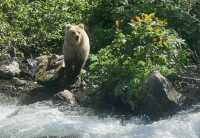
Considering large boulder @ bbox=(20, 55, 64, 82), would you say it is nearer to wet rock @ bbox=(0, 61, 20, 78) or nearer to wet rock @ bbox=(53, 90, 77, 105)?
wet rock @ bbox=(0, 61, 20, 78)

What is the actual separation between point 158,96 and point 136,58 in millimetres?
1222

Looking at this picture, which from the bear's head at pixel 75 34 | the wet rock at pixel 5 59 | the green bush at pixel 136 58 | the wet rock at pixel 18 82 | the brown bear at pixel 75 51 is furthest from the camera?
the wet rock at pixel 5 59

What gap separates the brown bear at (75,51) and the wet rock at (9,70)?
1.22 m

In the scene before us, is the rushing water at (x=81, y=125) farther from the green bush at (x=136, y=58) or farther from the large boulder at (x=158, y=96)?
the green bush at (x=136, y=58)

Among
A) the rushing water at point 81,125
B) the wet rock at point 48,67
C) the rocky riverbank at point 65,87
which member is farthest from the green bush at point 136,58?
the wet rock at point 48,67

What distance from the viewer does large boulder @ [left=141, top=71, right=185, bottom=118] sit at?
10.1 m

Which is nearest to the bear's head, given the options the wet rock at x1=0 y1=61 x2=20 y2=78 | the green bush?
the green bush

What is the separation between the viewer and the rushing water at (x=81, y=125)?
9.39 m

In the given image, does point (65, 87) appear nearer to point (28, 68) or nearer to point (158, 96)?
point (28, 68)

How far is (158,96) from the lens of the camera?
10.1 m

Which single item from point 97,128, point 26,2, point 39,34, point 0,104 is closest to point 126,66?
point 97,128

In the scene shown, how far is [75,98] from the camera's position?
11.1 meters

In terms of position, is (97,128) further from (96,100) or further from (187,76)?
(187,76)

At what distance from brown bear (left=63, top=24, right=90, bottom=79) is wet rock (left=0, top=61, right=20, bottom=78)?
1221 mm
